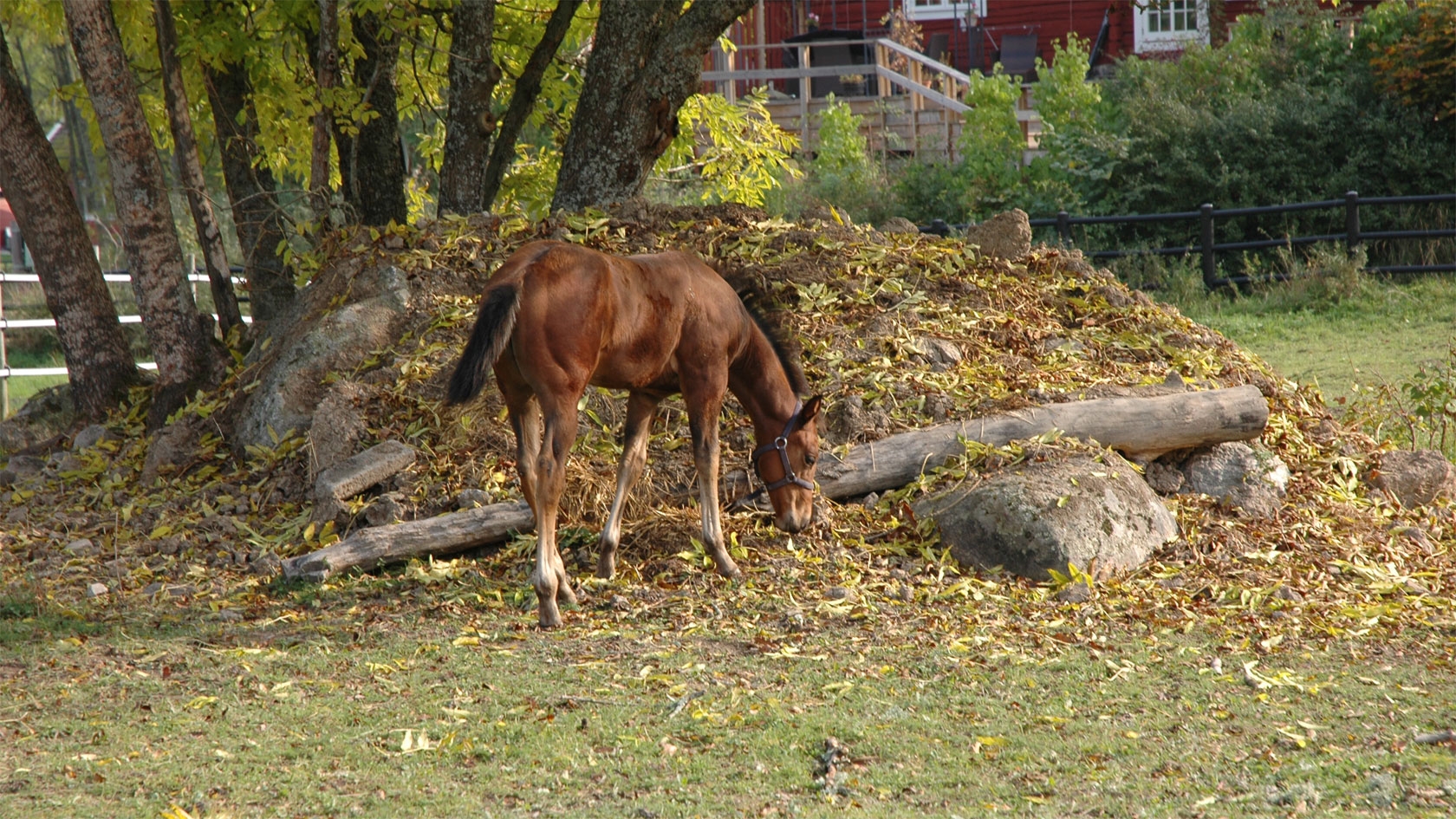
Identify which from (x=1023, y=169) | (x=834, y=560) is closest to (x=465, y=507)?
(x=834, y=560)

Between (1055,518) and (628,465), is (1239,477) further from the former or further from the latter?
(628,465)

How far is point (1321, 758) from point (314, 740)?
3.36m

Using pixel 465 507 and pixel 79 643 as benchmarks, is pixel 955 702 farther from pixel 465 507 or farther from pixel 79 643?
pixel 79 643

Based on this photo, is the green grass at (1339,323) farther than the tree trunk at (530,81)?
Yes

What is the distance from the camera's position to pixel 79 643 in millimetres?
5836

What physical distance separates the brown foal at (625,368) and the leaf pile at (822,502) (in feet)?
1.08

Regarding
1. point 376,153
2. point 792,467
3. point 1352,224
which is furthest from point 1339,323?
point 376,153

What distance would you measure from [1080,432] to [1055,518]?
0.99m

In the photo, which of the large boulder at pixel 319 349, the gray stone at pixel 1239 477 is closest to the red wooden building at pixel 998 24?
the large boulder at pixel 319 349

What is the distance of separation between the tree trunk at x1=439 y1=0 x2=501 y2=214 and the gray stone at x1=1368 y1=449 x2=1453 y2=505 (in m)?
6.91

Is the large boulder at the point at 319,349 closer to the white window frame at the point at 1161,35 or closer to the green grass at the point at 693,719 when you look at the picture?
the green grass at the point at 693,719

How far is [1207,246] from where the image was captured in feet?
55.5

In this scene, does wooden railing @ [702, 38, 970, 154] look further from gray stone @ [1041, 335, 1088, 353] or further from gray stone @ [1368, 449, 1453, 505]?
gray stone @ [1368, 449, 1453, 505]

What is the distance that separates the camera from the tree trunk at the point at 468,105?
1027 centimetres
